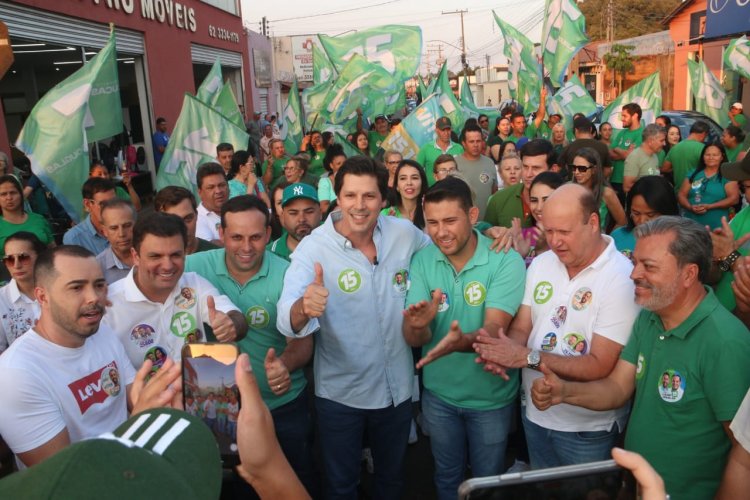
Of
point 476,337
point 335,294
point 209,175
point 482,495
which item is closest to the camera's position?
point 482,495

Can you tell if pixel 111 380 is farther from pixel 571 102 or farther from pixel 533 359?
pixel 571 102

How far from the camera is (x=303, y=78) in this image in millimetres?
35844

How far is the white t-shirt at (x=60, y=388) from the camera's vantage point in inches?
81.4

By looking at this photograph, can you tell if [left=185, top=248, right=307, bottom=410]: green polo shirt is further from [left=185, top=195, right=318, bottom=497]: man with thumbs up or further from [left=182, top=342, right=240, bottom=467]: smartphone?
[left=182, top=342, right=240, bottom=467]: smartphone

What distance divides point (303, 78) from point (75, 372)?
116 feet

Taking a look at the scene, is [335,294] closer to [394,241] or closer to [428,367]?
[394,241]

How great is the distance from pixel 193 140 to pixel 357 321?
14.6ft

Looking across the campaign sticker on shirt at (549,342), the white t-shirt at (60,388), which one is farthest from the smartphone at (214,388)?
the campaign sticker on shirt at (549,342)

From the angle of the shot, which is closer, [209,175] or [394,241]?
[394,241]

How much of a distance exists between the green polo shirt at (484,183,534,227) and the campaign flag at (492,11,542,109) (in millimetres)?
Answer: 6924

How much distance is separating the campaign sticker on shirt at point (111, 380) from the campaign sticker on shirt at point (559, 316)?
1.90m

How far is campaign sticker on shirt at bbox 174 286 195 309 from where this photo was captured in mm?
2768

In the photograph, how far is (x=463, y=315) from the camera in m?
2.82

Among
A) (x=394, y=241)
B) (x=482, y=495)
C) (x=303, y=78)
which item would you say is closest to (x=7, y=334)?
(x=394, y=241)
